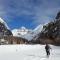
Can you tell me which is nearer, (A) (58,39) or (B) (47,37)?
(A) (58,39)

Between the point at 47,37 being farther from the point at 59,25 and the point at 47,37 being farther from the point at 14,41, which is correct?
the point at 14,41

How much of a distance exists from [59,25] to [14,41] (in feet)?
121

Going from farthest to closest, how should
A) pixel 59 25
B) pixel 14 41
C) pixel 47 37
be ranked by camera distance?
pixel 47 37, pixel 59 25, pixel 14 41

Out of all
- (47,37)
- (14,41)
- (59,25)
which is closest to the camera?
(14,41)

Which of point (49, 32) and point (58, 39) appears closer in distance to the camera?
point (58, 39)

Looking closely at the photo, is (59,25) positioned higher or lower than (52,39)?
higher

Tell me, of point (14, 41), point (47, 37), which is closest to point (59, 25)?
point (47, 37)

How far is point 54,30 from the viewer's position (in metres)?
156

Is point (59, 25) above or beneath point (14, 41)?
above

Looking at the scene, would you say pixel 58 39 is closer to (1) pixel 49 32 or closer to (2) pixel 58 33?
(2) pixel 58 33

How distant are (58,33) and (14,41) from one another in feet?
105

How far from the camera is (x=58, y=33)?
143750 millimetres

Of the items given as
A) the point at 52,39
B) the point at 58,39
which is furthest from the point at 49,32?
the point at 58,39

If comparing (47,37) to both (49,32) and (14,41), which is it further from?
(14,41)
